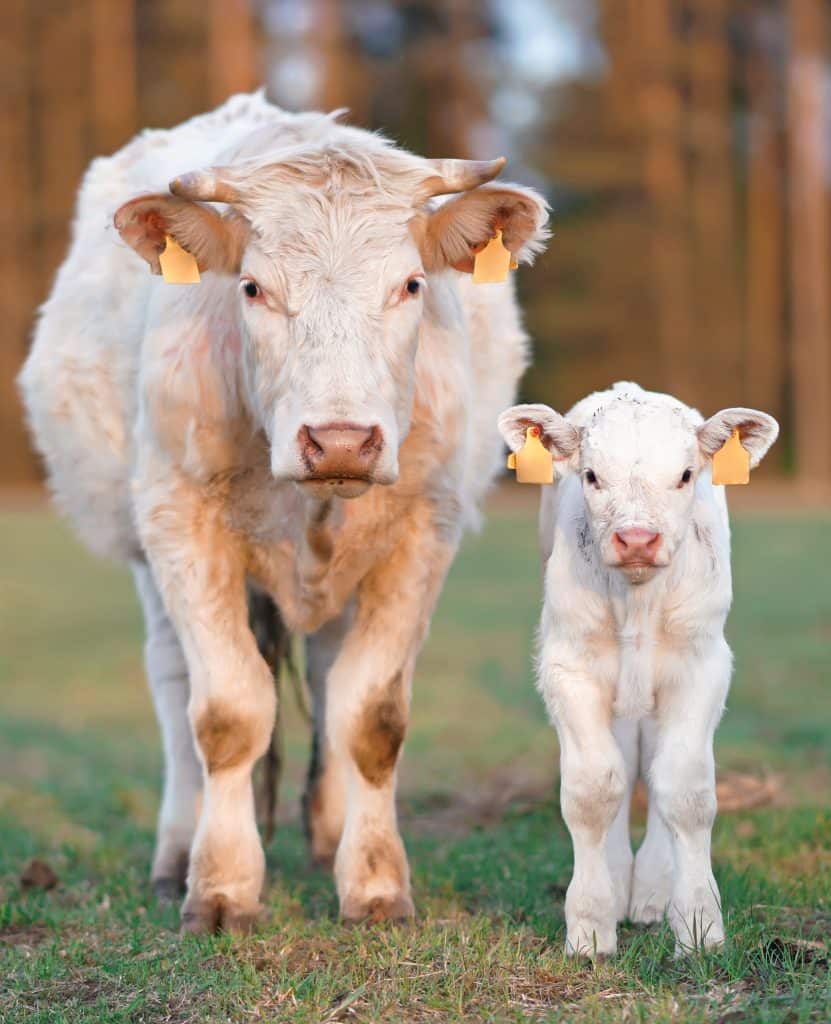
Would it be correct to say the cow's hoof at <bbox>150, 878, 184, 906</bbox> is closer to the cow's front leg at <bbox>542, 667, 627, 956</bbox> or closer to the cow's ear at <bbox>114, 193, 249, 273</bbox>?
the cow's front leg at <bbox>542, 667, 627, 956</bbox>

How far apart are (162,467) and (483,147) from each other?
115 ft

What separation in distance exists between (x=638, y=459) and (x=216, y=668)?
187 centimetres

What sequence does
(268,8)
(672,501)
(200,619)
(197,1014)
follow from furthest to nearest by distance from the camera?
1. (268,8)
2. (200,619)
3. (672,501)
4. (197,1014)

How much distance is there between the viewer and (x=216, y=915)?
5.55 m

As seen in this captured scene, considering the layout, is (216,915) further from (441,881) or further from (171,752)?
(171,752)

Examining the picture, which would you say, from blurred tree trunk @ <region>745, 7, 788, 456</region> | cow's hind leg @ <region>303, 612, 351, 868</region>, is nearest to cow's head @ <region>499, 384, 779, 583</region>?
cow's hind leg @ <region>303, 612, 351, 868</region>

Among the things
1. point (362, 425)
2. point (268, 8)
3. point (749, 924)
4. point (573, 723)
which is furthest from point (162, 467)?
point (268, 8)

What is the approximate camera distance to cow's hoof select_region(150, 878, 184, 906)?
20.3 ft

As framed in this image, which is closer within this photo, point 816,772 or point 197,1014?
point 197,1014

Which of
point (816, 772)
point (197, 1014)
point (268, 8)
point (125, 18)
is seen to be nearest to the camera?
point (197, 1014)

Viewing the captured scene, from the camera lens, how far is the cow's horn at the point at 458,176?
18.3 feet

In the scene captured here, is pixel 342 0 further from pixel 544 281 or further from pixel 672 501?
pixel 672 501

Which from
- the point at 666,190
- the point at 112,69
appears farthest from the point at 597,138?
the point at 112,69

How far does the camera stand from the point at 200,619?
19.1 feet
